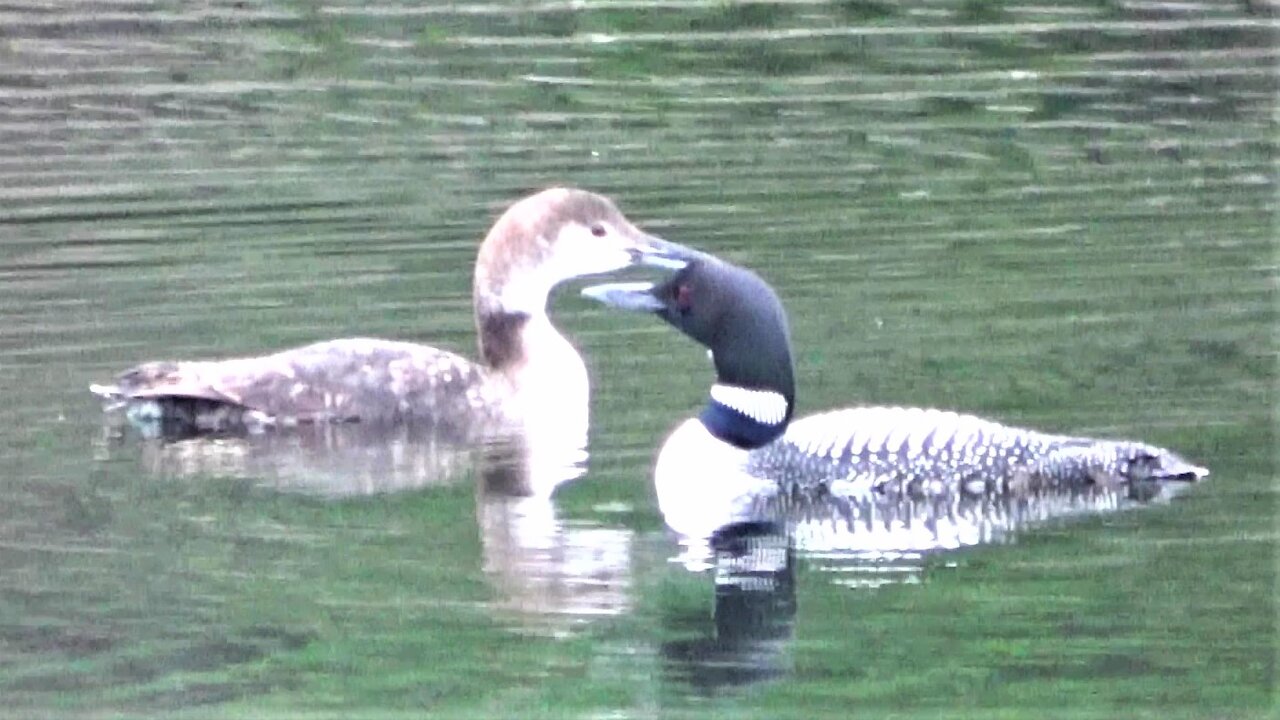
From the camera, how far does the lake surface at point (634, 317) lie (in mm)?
8383

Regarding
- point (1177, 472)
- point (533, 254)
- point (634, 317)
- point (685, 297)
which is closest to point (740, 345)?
point (685, 297)

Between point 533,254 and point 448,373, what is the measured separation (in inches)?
29.5

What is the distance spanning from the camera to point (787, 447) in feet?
33.1

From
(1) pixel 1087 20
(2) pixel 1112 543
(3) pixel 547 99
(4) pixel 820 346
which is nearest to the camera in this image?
(2) pixel 1112 543

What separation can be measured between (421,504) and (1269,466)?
2.69 m

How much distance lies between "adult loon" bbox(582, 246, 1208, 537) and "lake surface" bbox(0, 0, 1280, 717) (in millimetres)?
210

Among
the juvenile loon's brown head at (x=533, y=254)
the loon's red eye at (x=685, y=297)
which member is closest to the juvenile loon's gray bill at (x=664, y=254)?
the juvenile loon's brown head at (x=533, y=254)

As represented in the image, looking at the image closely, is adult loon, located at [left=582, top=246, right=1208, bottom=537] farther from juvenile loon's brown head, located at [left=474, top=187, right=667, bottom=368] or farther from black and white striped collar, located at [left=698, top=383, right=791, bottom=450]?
juvenile loon's brown head, located at [left=474, top=187, right=667, bottom=368]

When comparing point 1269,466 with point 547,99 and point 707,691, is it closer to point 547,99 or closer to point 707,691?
point 707,691

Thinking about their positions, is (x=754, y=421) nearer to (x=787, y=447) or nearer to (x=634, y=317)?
(x=787, y=447)

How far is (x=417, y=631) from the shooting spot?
8.61 meters

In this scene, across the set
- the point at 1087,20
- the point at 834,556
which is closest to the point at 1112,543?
the point at 834,556

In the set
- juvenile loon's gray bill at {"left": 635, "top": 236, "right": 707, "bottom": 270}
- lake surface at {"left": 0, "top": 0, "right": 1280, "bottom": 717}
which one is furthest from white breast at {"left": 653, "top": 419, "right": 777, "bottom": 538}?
juvenile loon's gray bill at {"left": 635, "top": 236, "right": 707, "bottom": 270}

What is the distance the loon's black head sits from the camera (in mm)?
10164
